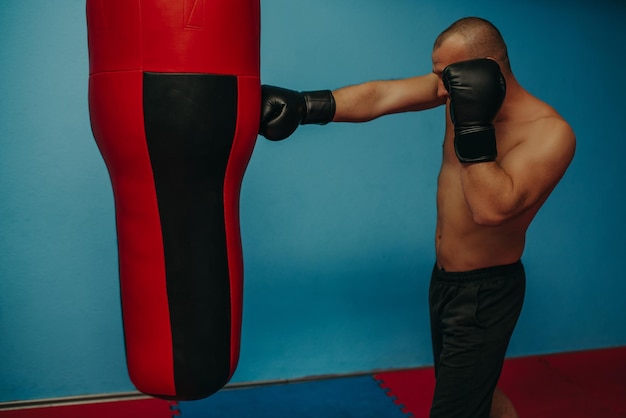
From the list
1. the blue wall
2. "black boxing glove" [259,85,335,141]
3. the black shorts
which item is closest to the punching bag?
"black boxing glove" [259,85,335,141]

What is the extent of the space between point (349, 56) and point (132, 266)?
5.18 feet

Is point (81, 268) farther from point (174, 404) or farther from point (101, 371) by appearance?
point (174, 404)

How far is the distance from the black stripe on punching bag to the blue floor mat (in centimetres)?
112

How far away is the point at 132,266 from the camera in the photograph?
1582mm

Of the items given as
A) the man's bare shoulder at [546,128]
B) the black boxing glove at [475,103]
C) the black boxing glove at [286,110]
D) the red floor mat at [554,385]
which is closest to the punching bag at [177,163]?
the black boxing glove at [286,110]

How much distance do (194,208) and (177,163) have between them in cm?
11

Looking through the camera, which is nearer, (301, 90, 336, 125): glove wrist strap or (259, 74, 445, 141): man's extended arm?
(259, 74, 445, 141): man's extended arm

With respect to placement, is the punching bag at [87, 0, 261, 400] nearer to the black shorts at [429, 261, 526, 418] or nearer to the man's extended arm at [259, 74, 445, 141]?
the man's extended arm at [259, 74, 445, 141]

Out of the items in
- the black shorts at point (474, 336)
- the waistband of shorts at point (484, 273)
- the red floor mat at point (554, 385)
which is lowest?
the red floor mat at point (554, 385)

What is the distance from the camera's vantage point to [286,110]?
182cm

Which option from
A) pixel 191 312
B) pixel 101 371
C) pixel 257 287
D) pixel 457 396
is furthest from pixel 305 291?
pixel 191 312

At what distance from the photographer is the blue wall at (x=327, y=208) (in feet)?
8.33

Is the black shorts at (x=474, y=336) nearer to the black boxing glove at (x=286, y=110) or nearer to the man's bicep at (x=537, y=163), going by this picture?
the man's bicep at (x=537, y=163)

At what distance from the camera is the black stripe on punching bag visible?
147cm
